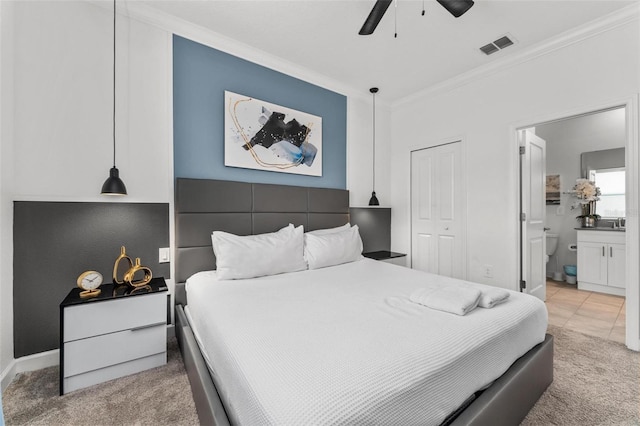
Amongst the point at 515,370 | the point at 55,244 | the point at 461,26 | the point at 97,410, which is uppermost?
the point at 461,26

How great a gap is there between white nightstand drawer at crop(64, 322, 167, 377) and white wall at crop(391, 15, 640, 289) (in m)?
3.28

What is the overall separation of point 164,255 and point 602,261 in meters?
5.38

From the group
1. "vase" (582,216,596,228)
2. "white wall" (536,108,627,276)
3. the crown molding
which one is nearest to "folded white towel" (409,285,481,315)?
the crown molding

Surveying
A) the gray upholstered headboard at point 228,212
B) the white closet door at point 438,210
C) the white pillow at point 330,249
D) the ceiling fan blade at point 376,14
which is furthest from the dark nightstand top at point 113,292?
the white closet door at point 438,210

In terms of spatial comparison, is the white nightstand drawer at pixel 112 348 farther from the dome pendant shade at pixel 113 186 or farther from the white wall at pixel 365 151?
the white wall at pixel 365 151

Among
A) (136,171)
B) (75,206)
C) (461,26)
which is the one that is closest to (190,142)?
(136,171)

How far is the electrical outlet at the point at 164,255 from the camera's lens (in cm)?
235

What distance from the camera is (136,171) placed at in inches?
89.4

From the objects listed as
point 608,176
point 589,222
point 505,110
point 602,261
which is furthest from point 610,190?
point 505,110

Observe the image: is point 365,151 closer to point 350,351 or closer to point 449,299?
point 449,299

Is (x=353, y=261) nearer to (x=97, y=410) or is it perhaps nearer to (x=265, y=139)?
(x=265, y=139)

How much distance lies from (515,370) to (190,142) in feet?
9.22

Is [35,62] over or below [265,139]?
over

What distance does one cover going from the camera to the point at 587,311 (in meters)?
3.10
